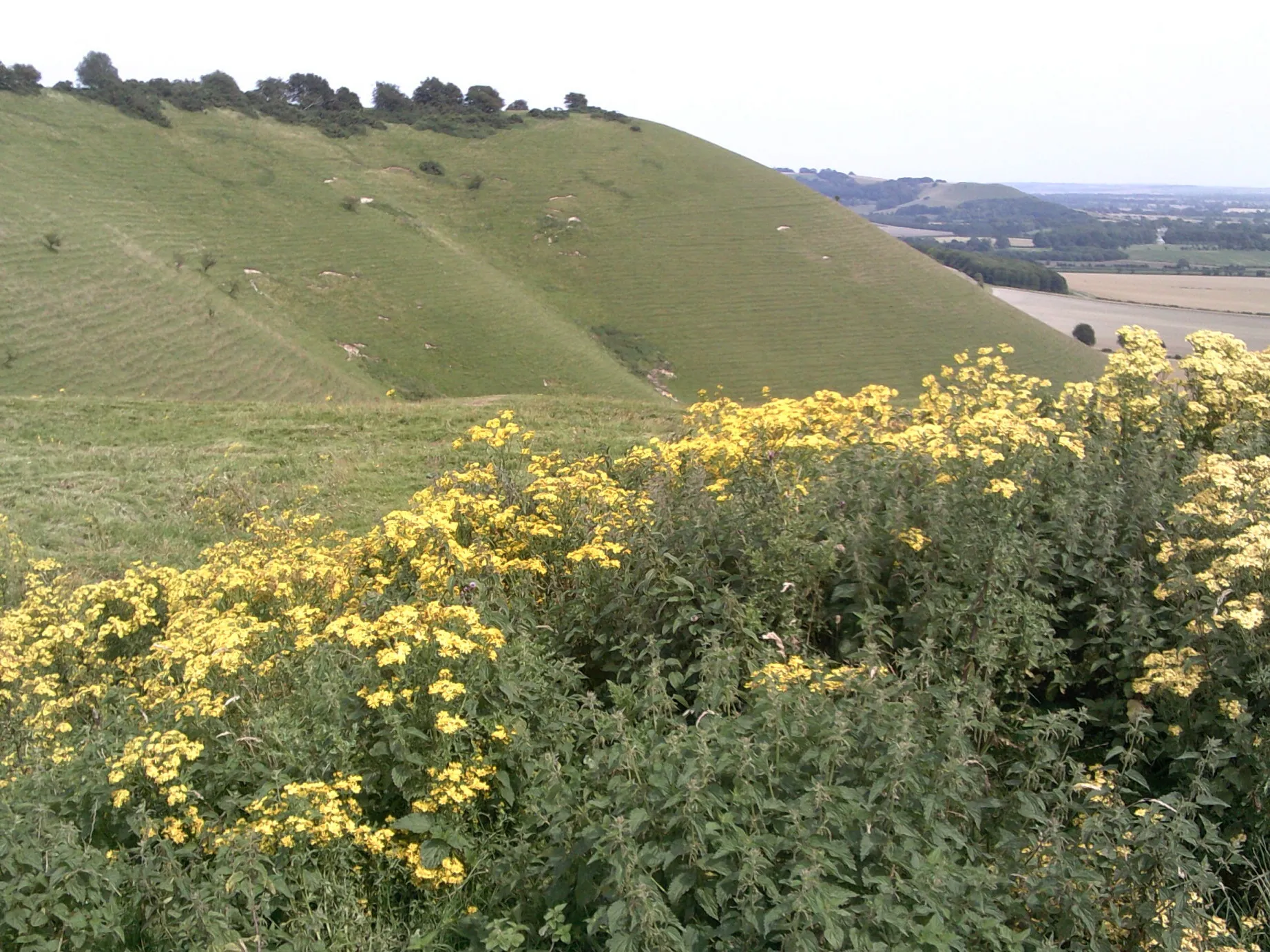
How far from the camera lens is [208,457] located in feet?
33.9

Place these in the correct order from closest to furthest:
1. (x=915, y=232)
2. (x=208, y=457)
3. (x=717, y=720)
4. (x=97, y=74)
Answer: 1. (x=717, y=720)
2. (x=208, y=457)
3. (x=97, y=74)
4. (x=915, y=232)

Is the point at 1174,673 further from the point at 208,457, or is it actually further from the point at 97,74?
the point at 97,74

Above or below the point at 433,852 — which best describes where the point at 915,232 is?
above

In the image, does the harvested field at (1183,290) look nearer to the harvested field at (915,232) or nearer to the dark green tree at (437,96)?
the harvested field at (915,232)

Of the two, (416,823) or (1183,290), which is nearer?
(416,823)

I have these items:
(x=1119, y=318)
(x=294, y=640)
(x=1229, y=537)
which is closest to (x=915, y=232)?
(x=1119, y=318)

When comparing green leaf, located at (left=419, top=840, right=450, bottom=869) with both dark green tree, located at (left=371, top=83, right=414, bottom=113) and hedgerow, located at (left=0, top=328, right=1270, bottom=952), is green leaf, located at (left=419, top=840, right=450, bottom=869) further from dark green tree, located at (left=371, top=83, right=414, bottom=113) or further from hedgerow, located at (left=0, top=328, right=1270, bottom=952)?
dark green tree, located at (left=371, top=83, right=414, bottom=113)

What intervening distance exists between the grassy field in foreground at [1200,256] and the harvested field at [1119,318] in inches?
749

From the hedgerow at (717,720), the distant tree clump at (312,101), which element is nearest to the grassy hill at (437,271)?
the distant tree clump at (312,101)

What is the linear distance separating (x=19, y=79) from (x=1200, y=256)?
5306 inches

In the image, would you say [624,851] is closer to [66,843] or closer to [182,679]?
[66,843]

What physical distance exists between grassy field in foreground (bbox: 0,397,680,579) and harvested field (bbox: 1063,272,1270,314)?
73.4 m

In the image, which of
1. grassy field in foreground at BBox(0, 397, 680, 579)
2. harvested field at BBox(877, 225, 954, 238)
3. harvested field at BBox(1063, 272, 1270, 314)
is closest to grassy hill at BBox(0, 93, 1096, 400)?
grassy field in foreground at BBox(0, 397, 680, 579)

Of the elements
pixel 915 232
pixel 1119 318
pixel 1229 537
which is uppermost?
pixel 915 232
